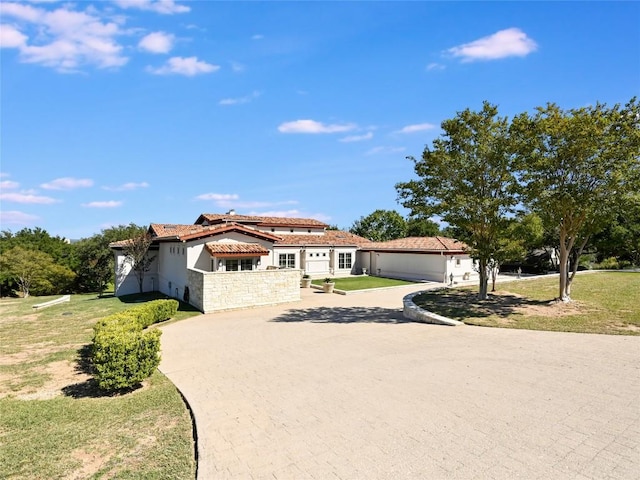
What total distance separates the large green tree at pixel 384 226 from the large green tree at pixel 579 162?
172 feet

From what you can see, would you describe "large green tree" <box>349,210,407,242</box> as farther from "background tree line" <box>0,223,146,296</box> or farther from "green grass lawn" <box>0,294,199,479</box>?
"green grass lawn" <box>0,294,199,479</box>

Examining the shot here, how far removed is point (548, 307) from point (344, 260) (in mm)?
20945

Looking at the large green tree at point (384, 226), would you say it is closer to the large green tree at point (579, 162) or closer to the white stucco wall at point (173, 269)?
the white stucco wall at point (173, 269)

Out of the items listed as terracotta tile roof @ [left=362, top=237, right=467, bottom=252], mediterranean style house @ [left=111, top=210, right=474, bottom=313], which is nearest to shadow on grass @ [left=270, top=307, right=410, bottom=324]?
mediterranean style house @ [left=111, top=210, right=474, bottom=313]

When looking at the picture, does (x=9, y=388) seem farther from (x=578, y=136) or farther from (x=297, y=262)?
(x=297, y=262)

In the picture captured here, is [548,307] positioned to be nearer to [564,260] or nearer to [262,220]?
[564,260]

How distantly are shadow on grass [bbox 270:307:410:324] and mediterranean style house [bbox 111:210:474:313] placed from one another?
2.95 metres

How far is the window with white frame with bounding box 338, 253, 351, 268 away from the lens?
3544cm

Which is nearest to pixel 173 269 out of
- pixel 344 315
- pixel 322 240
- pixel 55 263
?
pixel 344 315

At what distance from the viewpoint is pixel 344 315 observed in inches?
679

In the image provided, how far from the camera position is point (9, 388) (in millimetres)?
8906

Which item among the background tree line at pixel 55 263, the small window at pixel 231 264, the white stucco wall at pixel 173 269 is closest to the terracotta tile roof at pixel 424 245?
the small window at pixel 231 264

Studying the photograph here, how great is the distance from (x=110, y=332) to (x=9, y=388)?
241cm

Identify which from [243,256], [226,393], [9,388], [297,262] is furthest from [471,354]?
[297,262]
